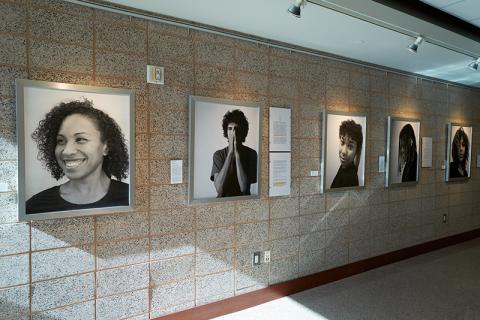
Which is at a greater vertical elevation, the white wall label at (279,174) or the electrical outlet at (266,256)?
the white wall label at (279,174)

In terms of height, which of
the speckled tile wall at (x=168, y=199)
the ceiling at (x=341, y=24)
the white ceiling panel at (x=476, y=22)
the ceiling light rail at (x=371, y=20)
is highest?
the white ceiling panel at (x=476, y=22)

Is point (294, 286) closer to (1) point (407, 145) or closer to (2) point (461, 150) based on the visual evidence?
(1) point (407, 145)

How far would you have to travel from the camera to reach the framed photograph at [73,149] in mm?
2210

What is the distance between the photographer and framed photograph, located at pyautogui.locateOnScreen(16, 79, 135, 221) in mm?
2210

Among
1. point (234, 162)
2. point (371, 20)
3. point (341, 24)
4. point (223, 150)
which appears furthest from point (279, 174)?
point (371, 20)

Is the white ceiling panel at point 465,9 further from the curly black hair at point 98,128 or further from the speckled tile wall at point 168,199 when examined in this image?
the curly black hair at point 98,128

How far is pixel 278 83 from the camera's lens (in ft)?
11.2

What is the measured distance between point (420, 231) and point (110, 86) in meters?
4.81

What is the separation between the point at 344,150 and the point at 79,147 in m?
2.93

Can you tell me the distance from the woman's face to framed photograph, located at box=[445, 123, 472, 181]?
5352 mm

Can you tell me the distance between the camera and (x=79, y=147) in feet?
7.88

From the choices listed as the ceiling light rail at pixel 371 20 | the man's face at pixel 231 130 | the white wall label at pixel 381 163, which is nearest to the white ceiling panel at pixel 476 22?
the ceiling light rail at pixel 371 20

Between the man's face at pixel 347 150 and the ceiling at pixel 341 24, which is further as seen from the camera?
the man's face at pixel 347 150

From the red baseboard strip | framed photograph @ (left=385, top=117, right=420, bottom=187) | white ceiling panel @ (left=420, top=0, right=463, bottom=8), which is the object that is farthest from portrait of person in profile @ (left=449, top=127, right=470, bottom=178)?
white ceiling panel @ (left=420, top=0, right=463, bottom=8)
